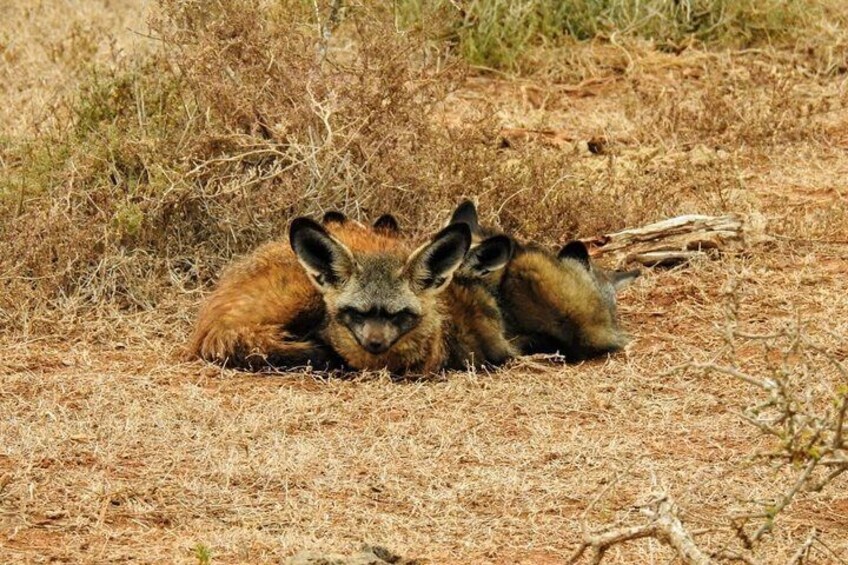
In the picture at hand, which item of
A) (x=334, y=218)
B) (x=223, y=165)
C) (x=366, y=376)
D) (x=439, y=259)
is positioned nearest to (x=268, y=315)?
(x=366, y=376)

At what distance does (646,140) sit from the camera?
37.2ft

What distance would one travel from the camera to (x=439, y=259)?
7.68 meters

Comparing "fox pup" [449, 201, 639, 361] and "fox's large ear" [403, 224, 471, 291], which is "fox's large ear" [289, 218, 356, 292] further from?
"fox pup" [449, 201, 639, 361]

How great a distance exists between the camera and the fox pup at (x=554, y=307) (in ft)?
26.1

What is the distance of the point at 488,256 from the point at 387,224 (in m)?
0.67

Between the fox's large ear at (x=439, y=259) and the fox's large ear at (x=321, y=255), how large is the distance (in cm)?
30

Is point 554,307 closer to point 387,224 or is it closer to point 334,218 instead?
point 387,224

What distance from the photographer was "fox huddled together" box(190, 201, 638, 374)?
7.55 m

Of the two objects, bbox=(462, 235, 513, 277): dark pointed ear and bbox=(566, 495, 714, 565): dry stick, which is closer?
bbox=(566, 495, 714, 565): dry stick

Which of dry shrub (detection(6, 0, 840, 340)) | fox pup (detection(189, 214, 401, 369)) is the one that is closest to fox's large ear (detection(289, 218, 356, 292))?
fox pup (detection(189, 214, 401, 369))

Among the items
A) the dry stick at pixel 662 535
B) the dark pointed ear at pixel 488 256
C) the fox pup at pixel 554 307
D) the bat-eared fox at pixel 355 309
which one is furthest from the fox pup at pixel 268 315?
the dry stick at pixel 662 535

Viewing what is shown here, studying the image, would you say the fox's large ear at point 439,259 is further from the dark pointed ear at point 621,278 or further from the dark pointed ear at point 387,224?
the dark pointed ear at point 621,278

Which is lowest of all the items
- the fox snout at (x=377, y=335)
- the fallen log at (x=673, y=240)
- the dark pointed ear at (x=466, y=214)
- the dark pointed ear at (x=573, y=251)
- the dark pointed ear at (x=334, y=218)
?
the fallen log at (x=673, y=240)

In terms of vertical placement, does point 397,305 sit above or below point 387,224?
below
